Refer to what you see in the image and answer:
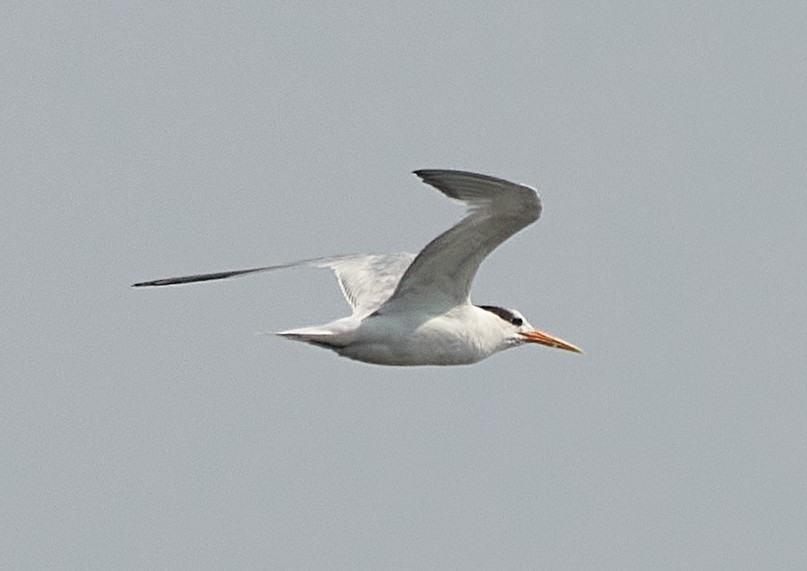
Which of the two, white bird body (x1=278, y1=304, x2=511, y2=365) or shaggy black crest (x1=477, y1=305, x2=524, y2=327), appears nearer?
white bird body (x1=278, y1=304, x2=511, y2=365)

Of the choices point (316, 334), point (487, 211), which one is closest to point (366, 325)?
point (316, 334)

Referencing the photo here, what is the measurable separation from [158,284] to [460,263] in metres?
2.34

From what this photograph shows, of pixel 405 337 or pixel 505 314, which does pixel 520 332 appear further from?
pixel 405 337

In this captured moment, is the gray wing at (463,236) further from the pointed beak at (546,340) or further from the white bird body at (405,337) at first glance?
the pointed beak at (546,340)

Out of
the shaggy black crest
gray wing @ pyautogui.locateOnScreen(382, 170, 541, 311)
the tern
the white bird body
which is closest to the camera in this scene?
gray wing @ pyautogui.locateOnScreen(382, 170, 541, 311)

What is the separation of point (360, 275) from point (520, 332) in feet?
4.55

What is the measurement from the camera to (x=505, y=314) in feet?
52.2

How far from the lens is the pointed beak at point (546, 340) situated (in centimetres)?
1619

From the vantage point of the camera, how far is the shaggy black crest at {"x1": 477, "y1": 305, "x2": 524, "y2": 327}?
15.8 m

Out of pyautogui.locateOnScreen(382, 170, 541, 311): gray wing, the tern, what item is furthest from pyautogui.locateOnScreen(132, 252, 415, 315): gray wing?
pyautogui.locateOnScreen(382, 170, 541, 311): gray wing

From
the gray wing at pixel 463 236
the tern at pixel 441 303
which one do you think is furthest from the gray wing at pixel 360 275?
the gray wing at pixel 463 236

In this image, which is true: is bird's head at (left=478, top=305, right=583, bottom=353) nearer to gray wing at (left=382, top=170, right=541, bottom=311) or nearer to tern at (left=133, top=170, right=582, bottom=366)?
tern at (left=133, top=170, right=582, bottom=366)

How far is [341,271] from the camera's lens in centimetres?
1641

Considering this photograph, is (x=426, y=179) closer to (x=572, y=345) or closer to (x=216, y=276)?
(x=216, y=276)
